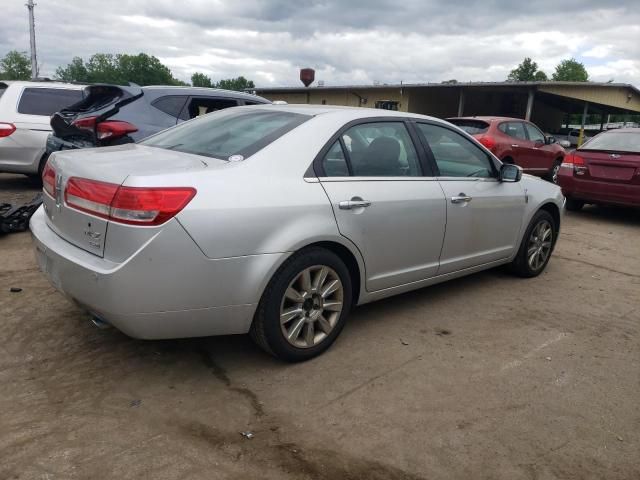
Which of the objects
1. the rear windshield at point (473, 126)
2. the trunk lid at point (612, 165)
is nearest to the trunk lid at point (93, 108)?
the trunk lid at point (612, 165)

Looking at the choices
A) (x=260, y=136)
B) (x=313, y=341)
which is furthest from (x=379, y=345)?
(x=260, y=136)

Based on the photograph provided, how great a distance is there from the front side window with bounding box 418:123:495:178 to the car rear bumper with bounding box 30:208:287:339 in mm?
1741

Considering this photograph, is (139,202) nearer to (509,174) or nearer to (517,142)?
(509,174)

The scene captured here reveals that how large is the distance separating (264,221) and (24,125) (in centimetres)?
658

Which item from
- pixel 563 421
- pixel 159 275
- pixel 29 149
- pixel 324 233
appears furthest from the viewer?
pixel 29 149

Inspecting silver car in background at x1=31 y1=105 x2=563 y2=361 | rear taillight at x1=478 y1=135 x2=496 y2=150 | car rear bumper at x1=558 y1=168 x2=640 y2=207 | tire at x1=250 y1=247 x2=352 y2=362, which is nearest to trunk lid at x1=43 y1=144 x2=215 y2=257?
silver car in background at x1=31 y1=105 x2=563 y2=361

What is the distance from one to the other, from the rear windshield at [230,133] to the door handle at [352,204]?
0.55 m

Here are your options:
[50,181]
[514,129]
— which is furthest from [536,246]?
[514,129]

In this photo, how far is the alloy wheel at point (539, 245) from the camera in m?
5.04

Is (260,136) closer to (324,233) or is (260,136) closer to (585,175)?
(324,233)

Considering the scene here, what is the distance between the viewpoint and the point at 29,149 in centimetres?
787

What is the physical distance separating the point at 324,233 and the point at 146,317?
1074 millimetres

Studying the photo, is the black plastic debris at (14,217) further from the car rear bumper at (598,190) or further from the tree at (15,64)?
the tree at (15,64)

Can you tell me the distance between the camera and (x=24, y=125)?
7863 mm
